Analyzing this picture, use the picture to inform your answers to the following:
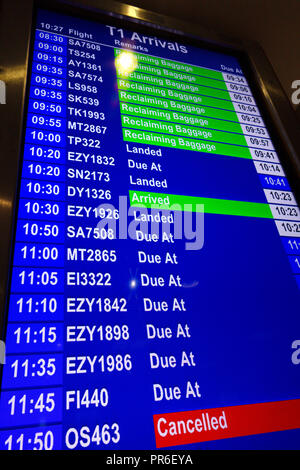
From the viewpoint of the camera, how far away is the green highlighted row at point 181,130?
3.58ft

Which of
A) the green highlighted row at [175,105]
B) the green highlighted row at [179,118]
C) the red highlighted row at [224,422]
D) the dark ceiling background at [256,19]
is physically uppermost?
the dark ceiling background at [256,19]

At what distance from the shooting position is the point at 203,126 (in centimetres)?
120

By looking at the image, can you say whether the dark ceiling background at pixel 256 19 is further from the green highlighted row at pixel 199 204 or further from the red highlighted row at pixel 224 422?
the red highlighted row at pixel 224 422

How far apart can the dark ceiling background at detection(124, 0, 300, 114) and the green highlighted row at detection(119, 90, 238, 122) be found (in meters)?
0.50

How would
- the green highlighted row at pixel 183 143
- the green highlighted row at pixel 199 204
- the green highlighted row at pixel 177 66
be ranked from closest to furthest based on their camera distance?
the green highlighted row at pixel 199 204 → the green highlighted row at pixel 183 143 → the green highlighted row at pixel 177 66

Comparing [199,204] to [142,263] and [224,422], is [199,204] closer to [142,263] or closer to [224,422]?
[142,263]

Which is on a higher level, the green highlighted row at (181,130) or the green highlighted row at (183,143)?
the green highlighted row at (181,130)

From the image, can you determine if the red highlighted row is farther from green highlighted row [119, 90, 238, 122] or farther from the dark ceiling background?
the dark ceiling background

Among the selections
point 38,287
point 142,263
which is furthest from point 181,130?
point 38,287

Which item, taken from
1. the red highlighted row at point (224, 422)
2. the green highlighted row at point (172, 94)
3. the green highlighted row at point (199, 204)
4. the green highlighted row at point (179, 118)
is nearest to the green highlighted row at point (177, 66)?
the green highlighted row at point (172, 94)

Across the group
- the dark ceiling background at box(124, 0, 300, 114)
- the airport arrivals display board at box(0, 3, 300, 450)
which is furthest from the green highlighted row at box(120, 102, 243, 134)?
the dark ceiling background at box(124, 0, 300, 114)

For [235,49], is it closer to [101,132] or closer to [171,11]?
[171,11]

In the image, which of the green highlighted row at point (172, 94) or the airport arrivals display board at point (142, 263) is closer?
the airport arrivals display board at point (142, 263)

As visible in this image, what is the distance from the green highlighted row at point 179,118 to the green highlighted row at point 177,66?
0.24 meters
